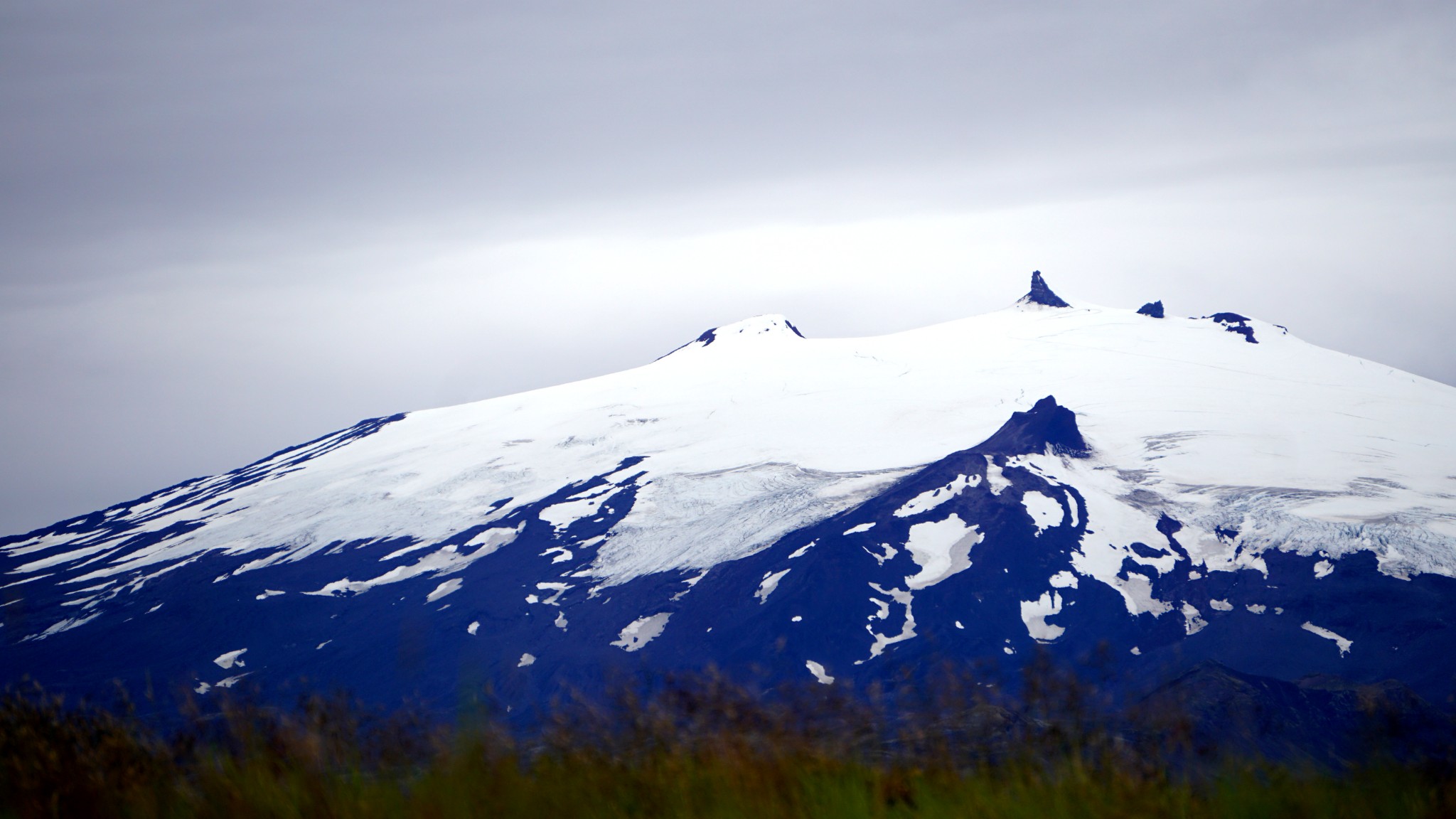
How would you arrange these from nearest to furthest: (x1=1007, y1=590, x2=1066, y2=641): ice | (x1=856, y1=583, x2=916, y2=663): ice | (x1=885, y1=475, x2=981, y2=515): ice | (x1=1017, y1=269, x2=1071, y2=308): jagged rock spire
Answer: (x1=1007, y1=590, x2=1066, y2=641): ice → (x1=856, y1=583, x2=916, y2=663): ice → (x1=885, y1=475, x2=981, y2=515): ice → (x1=1017, y1=269, x2=1071, y2=308): jagged rock spire

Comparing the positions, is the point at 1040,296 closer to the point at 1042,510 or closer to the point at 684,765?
the point at 1042,510

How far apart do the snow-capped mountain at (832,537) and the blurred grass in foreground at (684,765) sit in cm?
2963

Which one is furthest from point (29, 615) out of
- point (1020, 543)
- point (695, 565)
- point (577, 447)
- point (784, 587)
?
point (1020, 543)

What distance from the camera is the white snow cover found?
5116 cm

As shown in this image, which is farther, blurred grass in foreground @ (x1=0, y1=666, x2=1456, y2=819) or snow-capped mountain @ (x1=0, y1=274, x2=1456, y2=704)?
snow-capped mountain @ (x1=0, y1=274, x2=1456, y2=704)

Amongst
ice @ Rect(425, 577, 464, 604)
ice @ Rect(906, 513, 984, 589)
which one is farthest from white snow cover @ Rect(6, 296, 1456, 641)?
ice @ Rect(906, 513, 984, 589)

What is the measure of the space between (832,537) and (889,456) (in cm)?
1160

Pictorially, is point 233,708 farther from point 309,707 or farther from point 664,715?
point 664,715

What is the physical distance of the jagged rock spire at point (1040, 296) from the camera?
9206cm

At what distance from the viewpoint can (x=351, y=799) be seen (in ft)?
18.7

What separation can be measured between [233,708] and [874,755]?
436cm

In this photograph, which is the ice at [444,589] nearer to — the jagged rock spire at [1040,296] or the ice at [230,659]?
the ice at [230,659]

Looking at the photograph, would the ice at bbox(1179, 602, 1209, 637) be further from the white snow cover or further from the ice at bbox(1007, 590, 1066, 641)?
the ice at bbox(1007, 590, 1066, 641)

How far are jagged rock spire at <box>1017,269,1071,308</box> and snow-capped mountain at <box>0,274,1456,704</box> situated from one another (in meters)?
11.9
